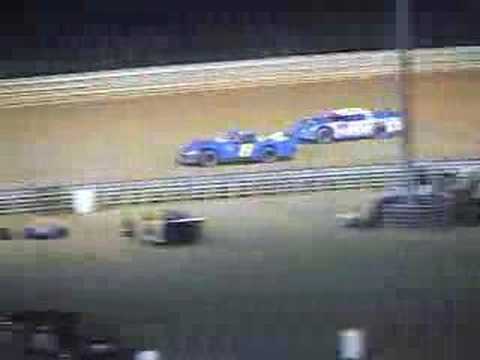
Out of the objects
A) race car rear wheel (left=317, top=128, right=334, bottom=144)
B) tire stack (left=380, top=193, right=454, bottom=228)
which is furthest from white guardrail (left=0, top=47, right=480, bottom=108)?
tire stack (left=380, top=193, right=454, bottom=228)

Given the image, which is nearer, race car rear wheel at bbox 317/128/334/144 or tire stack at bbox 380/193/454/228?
race car rear wheel at bbox 317/128/334/144

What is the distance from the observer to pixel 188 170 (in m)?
2.84

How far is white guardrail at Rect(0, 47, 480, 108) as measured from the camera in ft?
Answer: 9.25

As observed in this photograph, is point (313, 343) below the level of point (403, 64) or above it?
below

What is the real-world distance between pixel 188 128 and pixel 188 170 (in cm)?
11

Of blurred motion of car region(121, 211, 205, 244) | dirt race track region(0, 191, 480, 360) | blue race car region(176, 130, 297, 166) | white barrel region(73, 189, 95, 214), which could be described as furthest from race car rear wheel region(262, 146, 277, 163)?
white barrel region(73, 189, 95, 214)

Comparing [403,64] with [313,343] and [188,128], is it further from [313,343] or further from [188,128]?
[313,343]

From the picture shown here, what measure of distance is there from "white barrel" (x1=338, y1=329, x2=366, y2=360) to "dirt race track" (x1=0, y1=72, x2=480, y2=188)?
46cm

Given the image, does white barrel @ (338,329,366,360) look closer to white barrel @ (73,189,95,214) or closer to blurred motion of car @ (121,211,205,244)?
blurred motion of car @ (121,211,205,244)

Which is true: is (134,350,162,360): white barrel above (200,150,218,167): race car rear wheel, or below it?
below

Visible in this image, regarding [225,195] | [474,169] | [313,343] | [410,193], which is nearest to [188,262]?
[225,195]

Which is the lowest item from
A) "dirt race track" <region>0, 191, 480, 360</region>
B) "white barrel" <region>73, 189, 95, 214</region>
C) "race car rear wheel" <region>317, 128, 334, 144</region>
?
"dirt race track" <region>0, 191, 480, 360</region>

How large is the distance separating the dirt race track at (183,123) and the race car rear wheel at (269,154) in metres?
0.02

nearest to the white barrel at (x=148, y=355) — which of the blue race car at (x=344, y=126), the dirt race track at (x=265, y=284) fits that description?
the dirt race track at (x=265, y=284)
